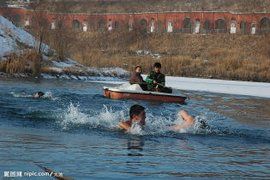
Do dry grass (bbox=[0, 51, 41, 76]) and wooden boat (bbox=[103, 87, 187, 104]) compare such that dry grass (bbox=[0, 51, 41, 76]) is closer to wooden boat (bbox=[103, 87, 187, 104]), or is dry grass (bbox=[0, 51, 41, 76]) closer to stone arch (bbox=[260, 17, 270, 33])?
wooden boat (bbox=[103, 87, 187, 104])

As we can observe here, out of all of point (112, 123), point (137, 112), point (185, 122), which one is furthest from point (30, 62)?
point (137, 112)

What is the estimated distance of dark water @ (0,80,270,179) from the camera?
902 cm

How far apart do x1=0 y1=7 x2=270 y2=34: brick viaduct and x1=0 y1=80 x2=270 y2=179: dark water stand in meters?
48.6

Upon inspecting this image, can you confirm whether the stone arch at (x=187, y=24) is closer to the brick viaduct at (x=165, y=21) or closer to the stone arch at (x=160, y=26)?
the brick viaduct at (x=165, y=21)

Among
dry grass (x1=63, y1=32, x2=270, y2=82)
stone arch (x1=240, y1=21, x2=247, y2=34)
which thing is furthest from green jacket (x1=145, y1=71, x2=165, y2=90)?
stone arch (x1=240, y1=21, x2=247, y2=34)

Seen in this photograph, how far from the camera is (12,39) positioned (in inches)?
1495

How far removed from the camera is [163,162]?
32.3 ft

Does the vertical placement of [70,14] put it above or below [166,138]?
above

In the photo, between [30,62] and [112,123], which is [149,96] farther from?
[30,62]

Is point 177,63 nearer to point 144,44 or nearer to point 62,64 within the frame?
point 62,64

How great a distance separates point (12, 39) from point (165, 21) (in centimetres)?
3880

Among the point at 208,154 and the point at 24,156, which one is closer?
the point at 24,156

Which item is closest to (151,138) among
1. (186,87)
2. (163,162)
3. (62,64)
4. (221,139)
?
(221,139)

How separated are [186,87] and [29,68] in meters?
8.40
